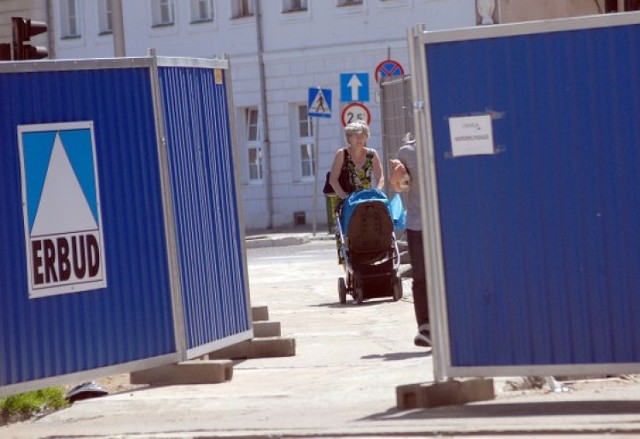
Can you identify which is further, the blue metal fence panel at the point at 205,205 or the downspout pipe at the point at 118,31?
the downspout pipe at the point at 118,31

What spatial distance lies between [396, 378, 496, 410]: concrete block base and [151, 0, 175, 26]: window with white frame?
127 ft

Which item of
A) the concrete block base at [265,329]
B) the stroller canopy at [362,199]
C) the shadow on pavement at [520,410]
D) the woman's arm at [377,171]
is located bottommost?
the shadow on pavement at [520,410]

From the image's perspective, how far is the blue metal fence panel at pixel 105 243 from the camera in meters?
10.8

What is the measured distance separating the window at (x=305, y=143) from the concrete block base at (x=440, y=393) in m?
35.2

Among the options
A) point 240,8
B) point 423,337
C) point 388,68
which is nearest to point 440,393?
point 423,337

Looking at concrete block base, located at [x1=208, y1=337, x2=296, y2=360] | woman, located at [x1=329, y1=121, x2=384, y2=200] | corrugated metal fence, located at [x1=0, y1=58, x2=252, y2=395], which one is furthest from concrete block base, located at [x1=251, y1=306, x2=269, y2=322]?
woman, located at [x1=329, y1=121, x2=384, y2=200]

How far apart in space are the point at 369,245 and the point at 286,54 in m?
27.8

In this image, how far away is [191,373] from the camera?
12.4 metres

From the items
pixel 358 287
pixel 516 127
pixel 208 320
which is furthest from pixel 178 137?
pixel 358 287

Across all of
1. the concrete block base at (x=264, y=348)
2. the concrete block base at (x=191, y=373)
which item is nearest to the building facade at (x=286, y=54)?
the concrete block base at (x=264, y=348)

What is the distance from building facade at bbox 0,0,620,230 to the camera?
43.6 m

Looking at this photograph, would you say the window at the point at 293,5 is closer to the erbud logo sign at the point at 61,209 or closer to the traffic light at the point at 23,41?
the traffic light at the point at 23,41

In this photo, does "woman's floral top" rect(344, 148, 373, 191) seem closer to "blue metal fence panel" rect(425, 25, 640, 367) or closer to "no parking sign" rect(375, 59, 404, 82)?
"blue metal fence panel" rect(425, 25, 640, 367)

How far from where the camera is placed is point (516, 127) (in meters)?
9.90
